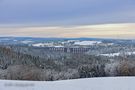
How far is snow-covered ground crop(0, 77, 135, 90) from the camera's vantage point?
20.0ft

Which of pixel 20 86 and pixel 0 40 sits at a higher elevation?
pixel 20 86

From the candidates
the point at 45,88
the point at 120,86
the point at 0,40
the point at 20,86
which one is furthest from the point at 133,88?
the point at 0,40

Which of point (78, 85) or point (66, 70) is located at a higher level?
point (78, 85)

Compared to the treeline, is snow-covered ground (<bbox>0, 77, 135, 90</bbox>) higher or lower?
higher

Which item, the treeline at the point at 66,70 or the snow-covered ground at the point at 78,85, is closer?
the snow-covered ground at the point at 78,85

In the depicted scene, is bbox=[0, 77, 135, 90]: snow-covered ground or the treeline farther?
the treeline

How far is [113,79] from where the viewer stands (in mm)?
6398

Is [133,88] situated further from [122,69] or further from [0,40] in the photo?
[0,40]

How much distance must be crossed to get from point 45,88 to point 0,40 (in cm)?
9527

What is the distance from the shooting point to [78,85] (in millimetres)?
6227

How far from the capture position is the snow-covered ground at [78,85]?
6109 mm

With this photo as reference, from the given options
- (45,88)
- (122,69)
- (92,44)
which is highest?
(45,88)

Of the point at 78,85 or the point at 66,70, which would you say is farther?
the point at 66,70

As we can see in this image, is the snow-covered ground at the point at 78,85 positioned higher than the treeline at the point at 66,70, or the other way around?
the snow-covered ground at the point at 78,85
